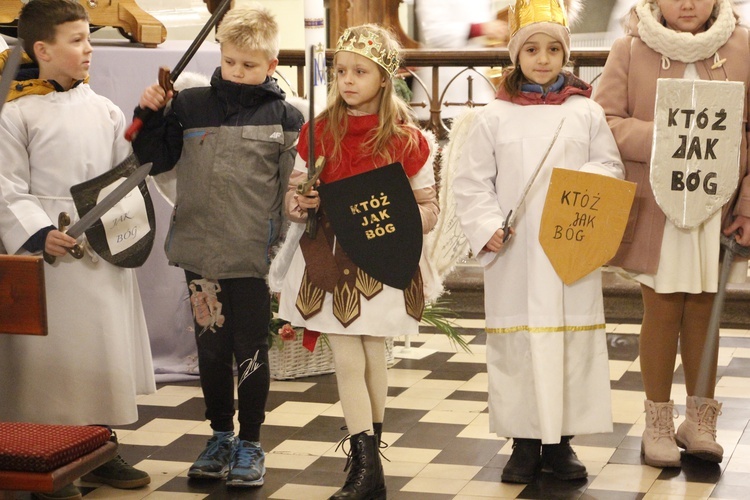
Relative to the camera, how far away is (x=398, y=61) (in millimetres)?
3361

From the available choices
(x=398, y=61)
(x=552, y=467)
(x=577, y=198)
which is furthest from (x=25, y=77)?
(x=552, y=467)

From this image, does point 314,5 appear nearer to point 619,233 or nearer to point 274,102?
point 274,102

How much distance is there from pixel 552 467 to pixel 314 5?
1.83 m

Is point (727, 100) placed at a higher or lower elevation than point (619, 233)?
higher

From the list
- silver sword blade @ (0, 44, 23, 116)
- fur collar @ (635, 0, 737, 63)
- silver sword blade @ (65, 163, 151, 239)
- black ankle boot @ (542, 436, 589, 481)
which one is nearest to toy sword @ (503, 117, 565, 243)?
fur collar @ (635, 0, 737, 63)

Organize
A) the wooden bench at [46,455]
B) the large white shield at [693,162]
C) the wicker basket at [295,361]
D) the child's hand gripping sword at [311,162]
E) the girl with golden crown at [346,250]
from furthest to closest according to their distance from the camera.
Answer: the wicker basket at [295,361] → the large white shield at [693,162] → the girl with golden crown at [346,250] → the child's hand gripping sword at [311,162] → the wooden bench at [46,455]

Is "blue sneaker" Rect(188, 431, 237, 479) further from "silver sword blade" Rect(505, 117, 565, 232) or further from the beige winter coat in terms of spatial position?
the beige winter coat

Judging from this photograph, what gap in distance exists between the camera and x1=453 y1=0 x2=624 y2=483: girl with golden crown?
3379 mm

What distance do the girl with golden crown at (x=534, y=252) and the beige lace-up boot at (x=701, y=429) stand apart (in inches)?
15.0

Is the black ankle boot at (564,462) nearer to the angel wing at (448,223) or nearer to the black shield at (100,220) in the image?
the angel wing at (448,223)

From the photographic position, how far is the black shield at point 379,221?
10.6 feet

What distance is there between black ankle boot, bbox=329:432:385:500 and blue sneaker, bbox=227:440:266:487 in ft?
0.93

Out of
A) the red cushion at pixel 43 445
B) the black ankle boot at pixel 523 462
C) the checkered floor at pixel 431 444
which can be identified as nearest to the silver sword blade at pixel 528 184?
the black ankle boot at pixel 523 462

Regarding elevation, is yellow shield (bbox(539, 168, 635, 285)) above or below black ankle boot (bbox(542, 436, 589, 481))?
above
